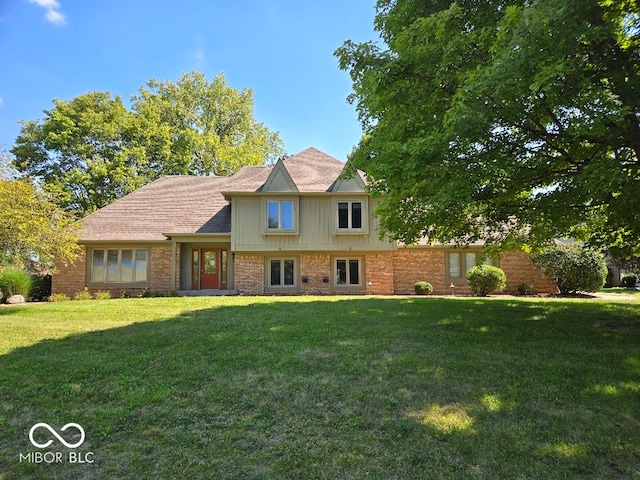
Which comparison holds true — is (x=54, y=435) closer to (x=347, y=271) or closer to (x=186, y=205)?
(x=347, y=271)

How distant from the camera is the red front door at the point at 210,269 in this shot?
18.8m

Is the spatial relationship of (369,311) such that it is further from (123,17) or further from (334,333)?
(123,17)

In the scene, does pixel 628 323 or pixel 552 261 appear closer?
pixel 628 323

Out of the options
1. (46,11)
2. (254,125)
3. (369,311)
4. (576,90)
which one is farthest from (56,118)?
(576,90)

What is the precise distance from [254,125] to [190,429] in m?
37.6

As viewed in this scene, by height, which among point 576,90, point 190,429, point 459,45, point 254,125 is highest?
point 254,125

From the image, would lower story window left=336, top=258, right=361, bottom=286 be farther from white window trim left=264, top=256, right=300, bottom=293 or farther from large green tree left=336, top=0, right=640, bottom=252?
large green tree left=336, top=0, right=640, bottom=252

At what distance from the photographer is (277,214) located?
695 inches

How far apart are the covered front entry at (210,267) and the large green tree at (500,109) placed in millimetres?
12208

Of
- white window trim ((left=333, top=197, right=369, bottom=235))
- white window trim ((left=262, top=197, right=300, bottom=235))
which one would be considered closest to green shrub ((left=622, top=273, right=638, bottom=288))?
white window trim ((left=333, top=197, right=369, bottom=235))

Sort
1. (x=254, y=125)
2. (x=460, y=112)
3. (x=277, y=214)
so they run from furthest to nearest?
(x=254, y=125) → (x=277, y=214) → (x=460, y=112)

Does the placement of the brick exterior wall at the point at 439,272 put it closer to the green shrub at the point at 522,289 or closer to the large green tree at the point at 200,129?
the green shrub at the point at 522,289

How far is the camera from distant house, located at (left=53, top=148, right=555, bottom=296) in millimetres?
17422

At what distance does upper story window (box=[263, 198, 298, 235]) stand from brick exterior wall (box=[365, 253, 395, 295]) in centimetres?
406
